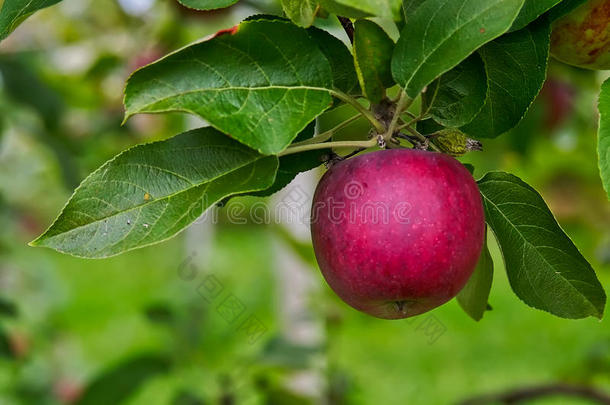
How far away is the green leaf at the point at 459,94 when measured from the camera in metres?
0.75

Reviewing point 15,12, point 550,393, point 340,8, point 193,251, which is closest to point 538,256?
point 340,8

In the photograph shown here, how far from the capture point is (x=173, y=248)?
22.7 feet

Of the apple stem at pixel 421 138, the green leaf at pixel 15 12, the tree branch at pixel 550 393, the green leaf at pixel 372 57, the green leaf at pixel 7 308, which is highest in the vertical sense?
the green leaf at pixel 15 12

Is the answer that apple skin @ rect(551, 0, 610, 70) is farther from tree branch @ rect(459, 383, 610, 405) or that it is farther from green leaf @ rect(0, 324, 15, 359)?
green leaf @ rect(0, 324, 15, 359)

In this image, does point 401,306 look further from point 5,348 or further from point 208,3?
point 5,348

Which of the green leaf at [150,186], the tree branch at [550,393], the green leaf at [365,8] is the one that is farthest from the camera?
the tree branch at [550,393]

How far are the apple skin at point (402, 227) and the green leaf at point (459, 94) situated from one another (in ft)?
0.14

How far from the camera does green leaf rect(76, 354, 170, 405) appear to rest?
5.79 ft

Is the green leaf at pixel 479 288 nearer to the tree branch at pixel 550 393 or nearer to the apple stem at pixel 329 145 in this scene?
the apple stem at pixel 329 145

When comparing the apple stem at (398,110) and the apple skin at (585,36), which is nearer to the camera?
the apple stem at (398,110)

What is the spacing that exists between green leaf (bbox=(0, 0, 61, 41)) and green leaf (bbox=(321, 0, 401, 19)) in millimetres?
284

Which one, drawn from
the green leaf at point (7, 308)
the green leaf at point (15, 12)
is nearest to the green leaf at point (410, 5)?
the green leaf at point (15, 12)

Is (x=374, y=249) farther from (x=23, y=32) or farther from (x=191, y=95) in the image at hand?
(x=23, y=32)

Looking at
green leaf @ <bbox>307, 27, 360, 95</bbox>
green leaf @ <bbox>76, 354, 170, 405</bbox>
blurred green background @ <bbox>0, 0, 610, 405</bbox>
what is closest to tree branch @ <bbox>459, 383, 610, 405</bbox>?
blurred green background @ <bbox>0, 0, 610, 405</bbox>
